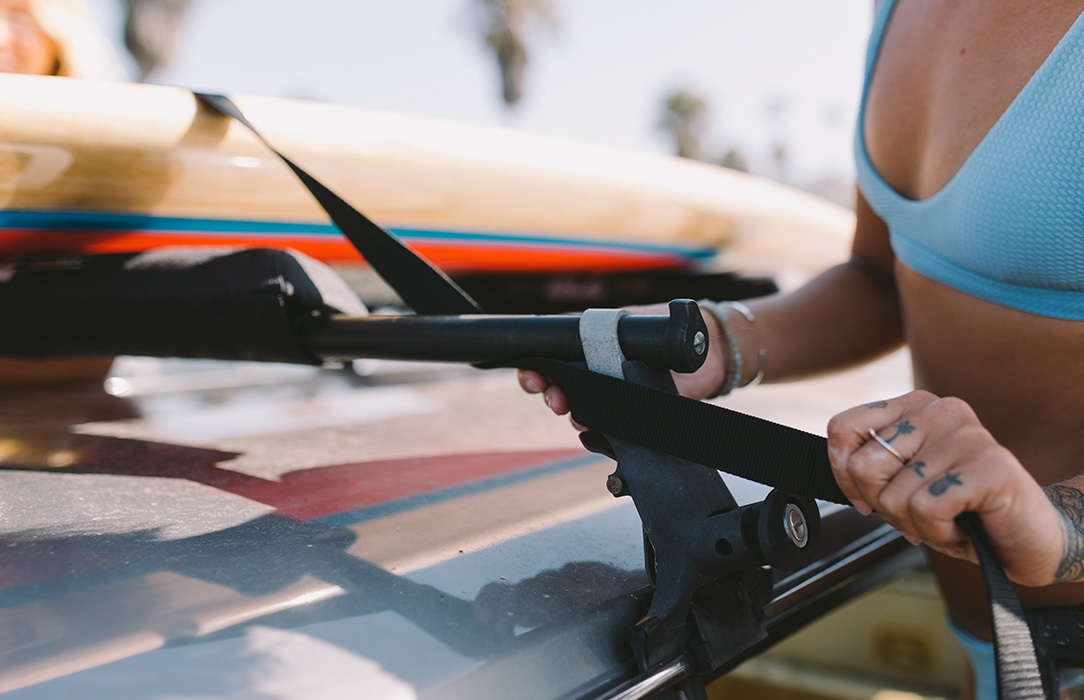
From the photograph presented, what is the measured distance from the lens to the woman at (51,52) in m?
1.65

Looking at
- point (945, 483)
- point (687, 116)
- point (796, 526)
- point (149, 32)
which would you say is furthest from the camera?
point (687, 116)

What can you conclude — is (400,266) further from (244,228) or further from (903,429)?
(244,228)

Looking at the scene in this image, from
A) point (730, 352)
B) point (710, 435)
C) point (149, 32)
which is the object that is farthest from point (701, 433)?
point (149, 32)

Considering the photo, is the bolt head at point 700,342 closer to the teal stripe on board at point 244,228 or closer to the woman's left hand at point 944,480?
the woman's left hand at point 944,480

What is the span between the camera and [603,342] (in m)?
0.85

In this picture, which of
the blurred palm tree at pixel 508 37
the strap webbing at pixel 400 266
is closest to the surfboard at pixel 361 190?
the strap webbing at pixel 400 266

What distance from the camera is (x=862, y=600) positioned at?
2.08m

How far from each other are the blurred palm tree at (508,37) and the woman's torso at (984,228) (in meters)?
21.7

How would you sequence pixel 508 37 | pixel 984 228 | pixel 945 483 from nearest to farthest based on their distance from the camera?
1. pixel 945 483
2. pixel 984 228
3. pixel 508 37

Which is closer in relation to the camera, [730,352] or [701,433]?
[701,433]

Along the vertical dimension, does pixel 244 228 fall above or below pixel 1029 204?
below

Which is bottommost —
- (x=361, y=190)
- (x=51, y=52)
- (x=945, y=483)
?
(x=945, y=483)

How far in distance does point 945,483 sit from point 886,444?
5cm

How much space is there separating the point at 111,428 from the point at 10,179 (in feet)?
1.42
